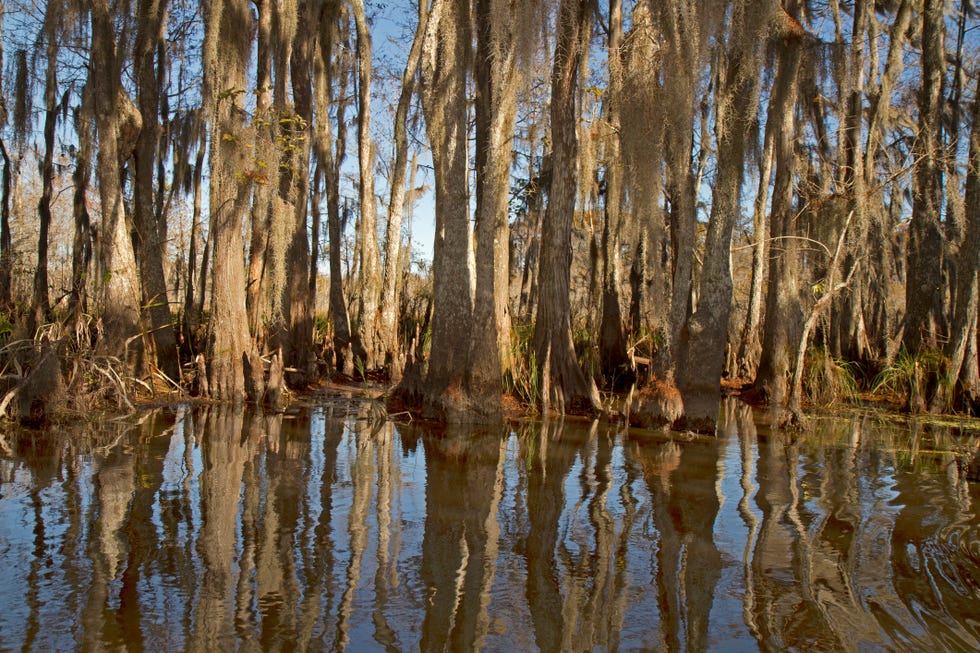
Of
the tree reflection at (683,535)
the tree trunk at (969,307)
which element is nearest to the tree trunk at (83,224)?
the tree reflection at (683,535)

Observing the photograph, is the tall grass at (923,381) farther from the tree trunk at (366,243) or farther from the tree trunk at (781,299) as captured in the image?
the tree trunk at (366,243)

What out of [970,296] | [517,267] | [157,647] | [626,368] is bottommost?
[157,647]

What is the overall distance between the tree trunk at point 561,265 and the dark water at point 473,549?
2.95m

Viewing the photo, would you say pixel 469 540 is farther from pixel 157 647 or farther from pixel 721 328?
pixel 721 328

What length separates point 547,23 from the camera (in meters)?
8.34

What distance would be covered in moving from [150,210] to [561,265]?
240 inches

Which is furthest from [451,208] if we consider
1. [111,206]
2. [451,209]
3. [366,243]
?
[366,243]

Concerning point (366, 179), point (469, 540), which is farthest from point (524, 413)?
point (366, 179)

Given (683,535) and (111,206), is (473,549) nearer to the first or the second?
(683,535)

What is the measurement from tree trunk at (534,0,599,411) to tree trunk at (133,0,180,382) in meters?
5.32

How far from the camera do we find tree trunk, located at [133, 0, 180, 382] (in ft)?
37.9

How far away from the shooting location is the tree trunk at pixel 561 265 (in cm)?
1041

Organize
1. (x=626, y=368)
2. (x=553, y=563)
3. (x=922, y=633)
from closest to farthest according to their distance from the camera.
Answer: (x=922, y=633), (x=553, y=563), (x=626, y=368)

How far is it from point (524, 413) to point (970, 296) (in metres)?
6.12
